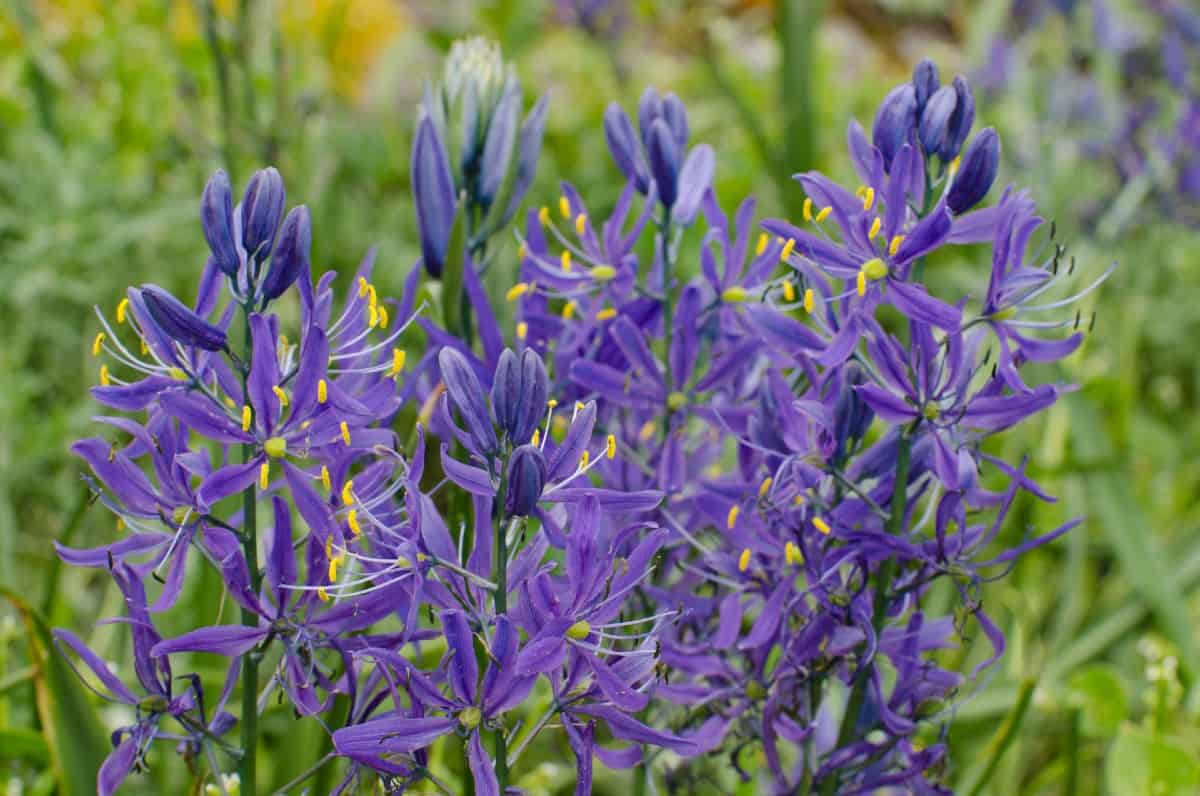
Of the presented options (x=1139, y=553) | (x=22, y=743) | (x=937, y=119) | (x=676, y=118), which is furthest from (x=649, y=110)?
(x=1139, y=553)

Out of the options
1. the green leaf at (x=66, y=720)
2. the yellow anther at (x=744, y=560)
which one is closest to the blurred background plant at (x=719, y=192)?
the green leaf at (x=66, y=720)

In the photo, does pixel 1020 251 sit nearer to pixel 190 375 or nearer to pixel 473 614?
pixel 473 614

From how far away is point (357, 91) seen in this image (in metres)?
4.32

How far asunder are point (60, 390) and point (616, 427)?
179cm

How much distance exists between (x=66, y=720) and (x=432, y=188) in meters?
0.59

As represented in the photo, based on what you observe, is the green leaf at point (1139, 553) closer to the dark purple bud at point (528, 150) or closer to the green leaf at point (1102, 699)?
the green leaf at point (1102, 699)

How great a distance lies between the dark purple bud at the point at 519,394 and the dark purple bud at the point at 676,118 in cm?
39

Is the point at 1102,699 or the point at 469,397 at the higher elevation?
the point at 469,397

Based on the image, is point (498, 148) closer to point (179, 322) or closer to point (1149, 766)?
point (179, 322)

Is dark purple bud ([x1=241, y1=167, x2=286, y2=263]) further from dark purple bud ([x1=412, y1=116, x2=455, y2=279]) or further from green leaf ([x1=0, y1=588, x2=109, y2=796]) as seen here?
green leaf ([x1=0, y1=588, x2=109, y2=796])

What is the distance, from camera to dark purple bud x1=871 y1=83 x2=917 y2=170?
95cm

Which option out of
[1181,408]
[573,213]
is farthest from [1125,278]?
[573,213]

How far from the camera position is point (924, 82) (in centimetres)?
98

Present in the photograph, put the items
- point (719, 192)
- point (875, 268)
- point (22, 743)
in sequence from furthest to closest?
1. point (719, 192)
2. point (22, 743)
3. point (875, 268)
